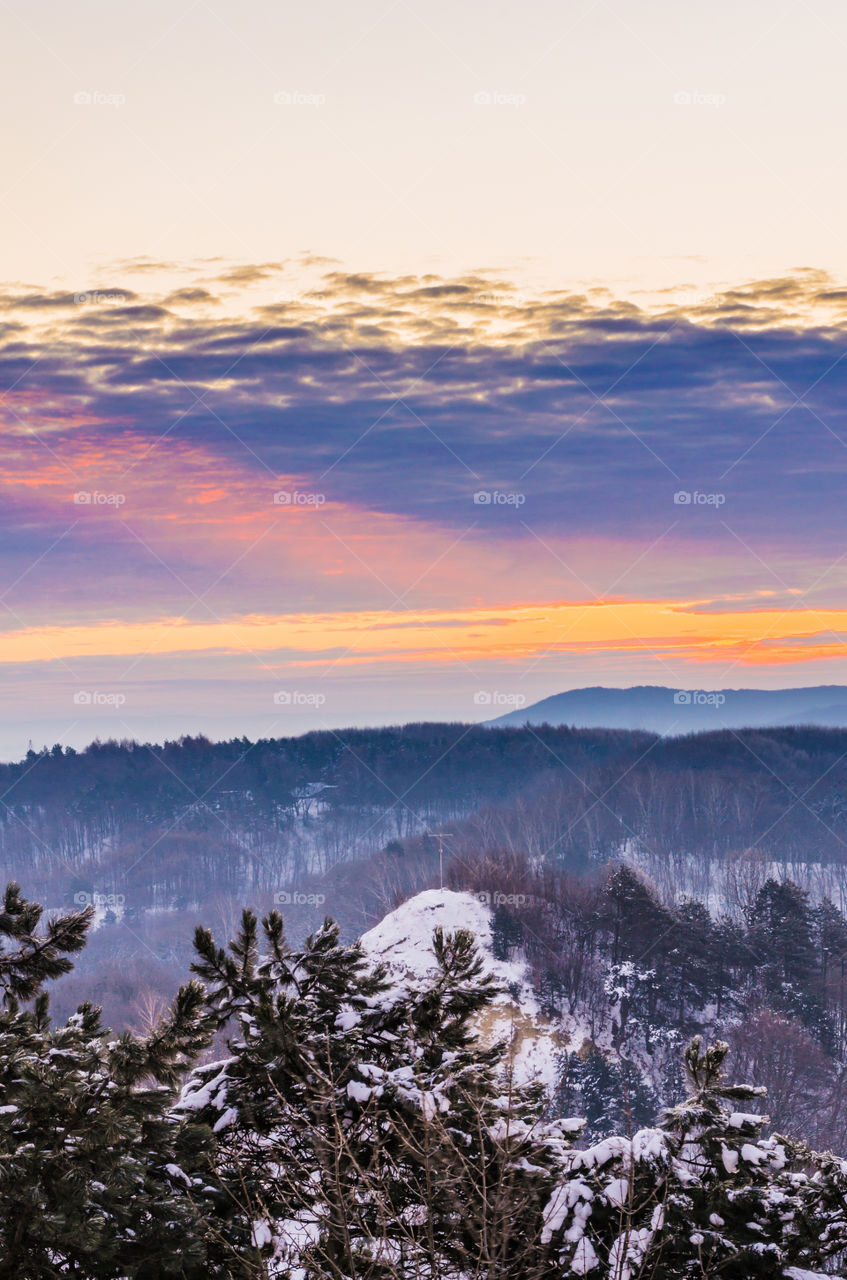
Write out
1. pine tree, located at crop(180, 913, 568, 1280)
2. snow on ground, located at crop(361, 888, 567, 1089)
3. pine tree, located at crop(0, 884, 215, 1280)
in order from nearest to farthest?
pine tree, located at crop(0, 884, 215, 1280) < pine tree, located at crop(180, 913, 568, 1280) < snow on ground, located at crop(361, 888, 567, 1089)

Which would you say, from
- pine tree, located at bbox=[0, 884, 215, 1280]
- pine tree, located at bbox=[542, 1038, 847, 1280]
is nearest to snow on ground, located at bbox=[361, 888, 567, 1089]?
pine tree, located at bbox=[542, 1038, 847, 1280]

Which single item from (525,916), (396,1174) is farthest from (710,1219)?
(525,916)

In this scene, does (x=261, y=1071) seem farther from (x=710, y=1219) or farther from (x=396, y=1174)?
(x=710, y=1219)

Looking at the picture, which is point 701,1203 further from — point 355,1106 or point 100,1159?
point 100,1159

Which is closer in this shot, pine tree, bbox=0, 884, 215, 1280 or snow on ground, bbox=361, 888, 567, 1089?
pine tree, bbox=0, 884, 215, 1280

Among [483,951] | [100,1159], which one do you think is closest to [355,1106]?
[100,1159]

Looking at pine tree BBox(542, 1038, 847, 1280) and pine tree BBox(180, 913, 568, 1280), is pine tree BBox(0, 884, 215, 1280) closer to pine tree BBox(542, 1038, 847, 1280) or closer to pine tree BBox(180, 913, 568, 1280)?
pine tree BBox(180, 913, 568, 1280)

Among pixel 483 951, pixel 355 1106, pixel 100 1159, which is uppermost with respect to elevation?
pixel 100 1159

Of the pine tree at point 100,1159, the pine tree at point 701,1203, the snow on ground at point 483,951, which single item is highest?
the pine tree at point 100,1159

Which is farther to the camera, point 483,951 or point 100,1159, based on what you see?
point 483,951

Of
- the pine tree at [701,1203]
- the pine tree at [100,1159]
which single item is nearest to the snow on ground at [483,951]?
the pine tree at [701,1203]

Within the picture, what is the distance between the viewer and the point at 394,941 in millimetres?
110375

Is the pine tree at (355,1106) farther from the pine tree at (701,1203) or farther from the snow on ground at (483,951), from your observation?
the snow on ground at (483,951)

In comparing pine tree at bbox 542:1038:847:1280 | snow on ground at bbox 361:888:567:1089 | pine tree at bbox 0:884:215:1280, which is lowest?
snow on ground at bbox 361:888:567:1089
